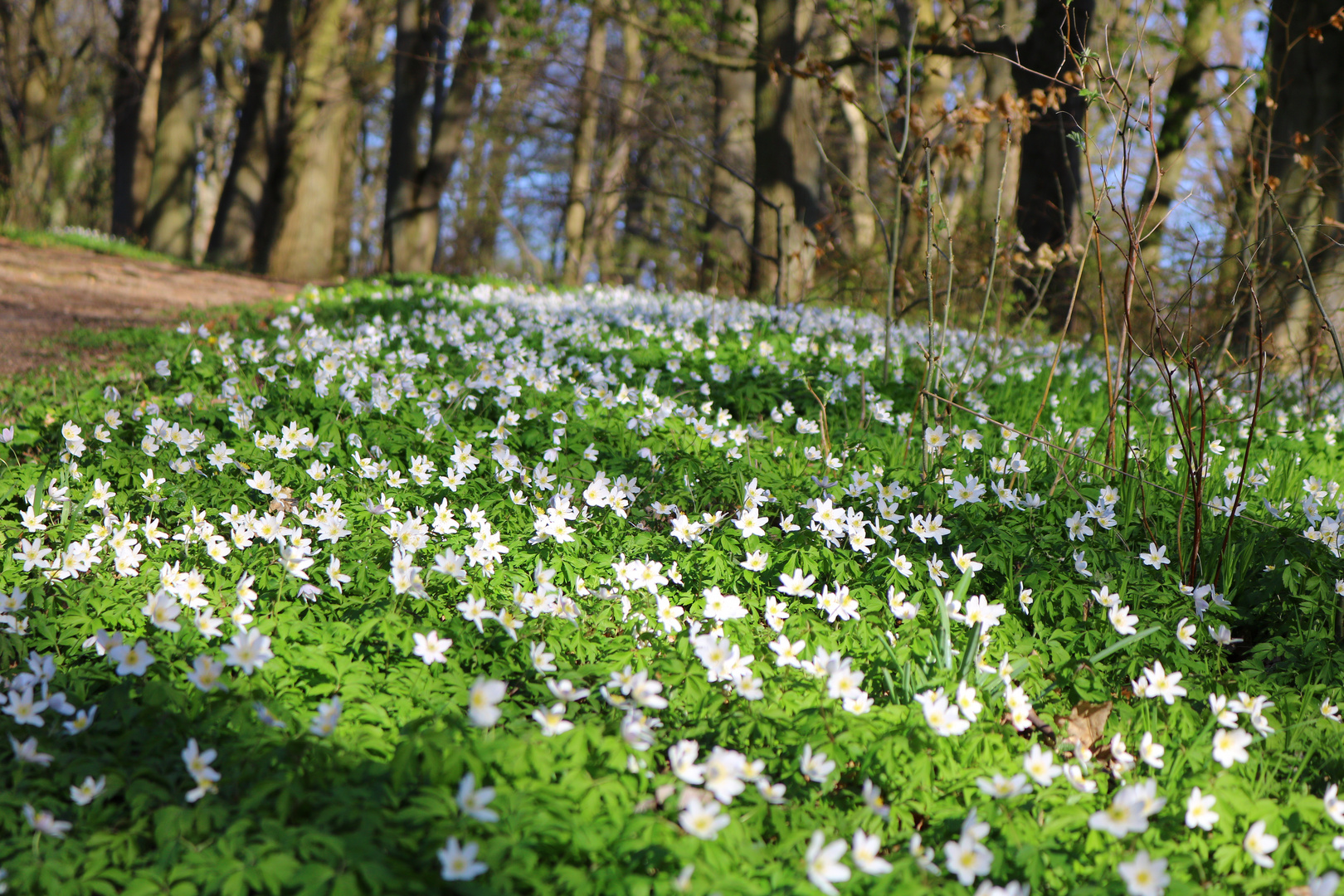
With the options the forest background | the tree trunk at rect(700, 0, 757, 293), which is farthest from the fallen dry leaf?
the tree trunk at rect(700, 0, 757, 293)

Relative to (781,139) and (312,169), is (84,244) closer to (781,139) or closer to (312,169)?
(312,169)

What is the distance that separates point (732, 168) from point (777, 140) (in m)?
0.90

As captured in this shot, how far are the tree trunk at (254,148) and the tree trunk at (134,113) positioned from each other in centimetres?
287

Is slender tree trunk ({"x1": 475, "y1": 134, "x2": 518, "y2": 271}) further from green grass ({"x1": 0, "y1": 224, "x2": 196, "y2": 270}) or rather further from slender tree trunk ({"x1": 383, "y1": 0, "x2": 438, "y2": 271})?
green grass ({"x1": 0, "y1": 224, "x2": 196, "y2": 270})

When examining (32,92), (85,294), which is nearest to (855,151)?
(85,294)

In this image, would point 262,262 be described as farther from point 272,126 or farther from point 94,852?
point 94,852

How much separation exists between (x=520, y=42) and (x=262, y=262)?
571 cm

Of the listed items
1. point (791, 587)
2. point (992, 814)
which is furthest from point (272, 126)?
point (992, 814)

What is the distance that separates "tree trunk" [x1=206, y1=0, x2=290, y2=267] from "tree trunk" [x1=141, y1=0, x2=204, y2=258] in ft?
2.56

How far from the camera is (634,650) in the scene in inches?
96.8

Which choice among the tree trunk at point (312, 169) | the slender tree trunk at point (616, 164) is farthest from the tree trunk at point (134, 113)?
the slender tree trunk at point (616, 164)

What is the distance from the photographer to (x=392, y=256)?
43.1 feet

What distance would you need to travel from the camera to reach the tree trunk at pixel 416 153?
506 inches

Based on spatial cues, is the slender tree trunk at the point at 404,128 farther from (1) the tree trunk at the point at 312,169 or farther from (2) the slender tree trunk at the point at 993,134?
(2) the slender tree trunk at the point at 993,134
